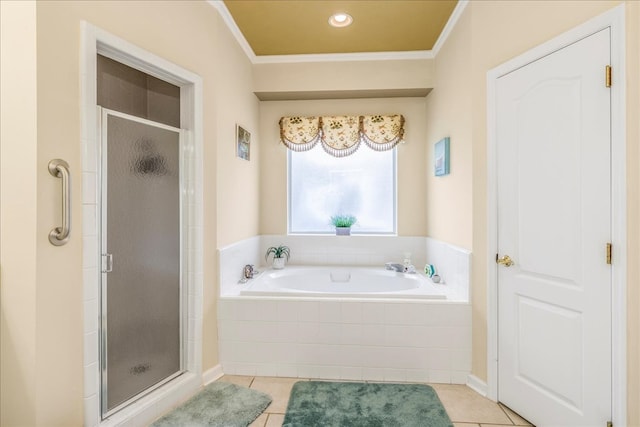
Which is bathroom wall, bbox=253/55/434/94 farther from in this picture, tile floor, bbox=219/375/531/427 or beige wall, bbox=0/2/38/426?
tile floor, bbox=219/375/531/427

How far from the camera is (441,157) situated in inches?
102

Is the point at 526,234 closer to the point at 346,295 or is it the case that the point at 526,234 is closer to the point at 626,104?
the point at 626,104

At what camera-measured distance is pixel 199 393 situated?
6.46 ft

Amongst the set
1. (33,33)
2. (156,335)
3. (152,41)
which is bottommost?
(156,335)

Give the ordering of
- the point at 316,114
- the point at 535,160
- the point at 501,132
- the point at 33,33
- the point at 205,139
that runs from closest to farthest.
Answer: the point at 33,33 → the point at 535,160 → the point at 501,132 → the point at 205,139 → the point at 316,114

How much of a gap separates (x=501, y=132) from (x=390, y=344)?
1.55m

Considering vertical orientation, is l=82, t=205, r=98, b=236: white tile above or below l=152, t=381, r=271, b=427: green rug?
above

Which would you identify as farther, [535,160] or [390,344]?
[390,344]

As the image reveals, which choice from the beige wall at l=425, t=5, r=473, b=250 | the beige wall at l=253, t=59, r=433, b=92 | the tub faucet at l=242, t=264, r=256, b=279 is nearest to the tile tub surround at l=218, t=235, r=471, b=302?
the tub faucet at l=242, t=264, r=256, b=279

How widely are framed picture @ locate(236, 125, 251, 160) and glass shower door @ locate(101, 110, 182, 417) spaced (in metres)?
0.69

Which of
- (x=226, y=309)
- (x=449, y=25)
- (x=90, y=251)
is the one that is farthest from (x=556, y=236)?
(x=90, y=251)

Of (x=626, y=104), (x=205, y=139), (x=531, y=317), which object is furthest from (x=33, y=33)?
(x=531, y=317)

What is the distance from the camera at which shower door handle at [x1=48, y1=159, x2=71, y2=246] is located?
4.15 feet

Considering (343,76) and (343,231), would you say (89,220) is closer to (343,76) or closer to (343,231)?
(343,231)
